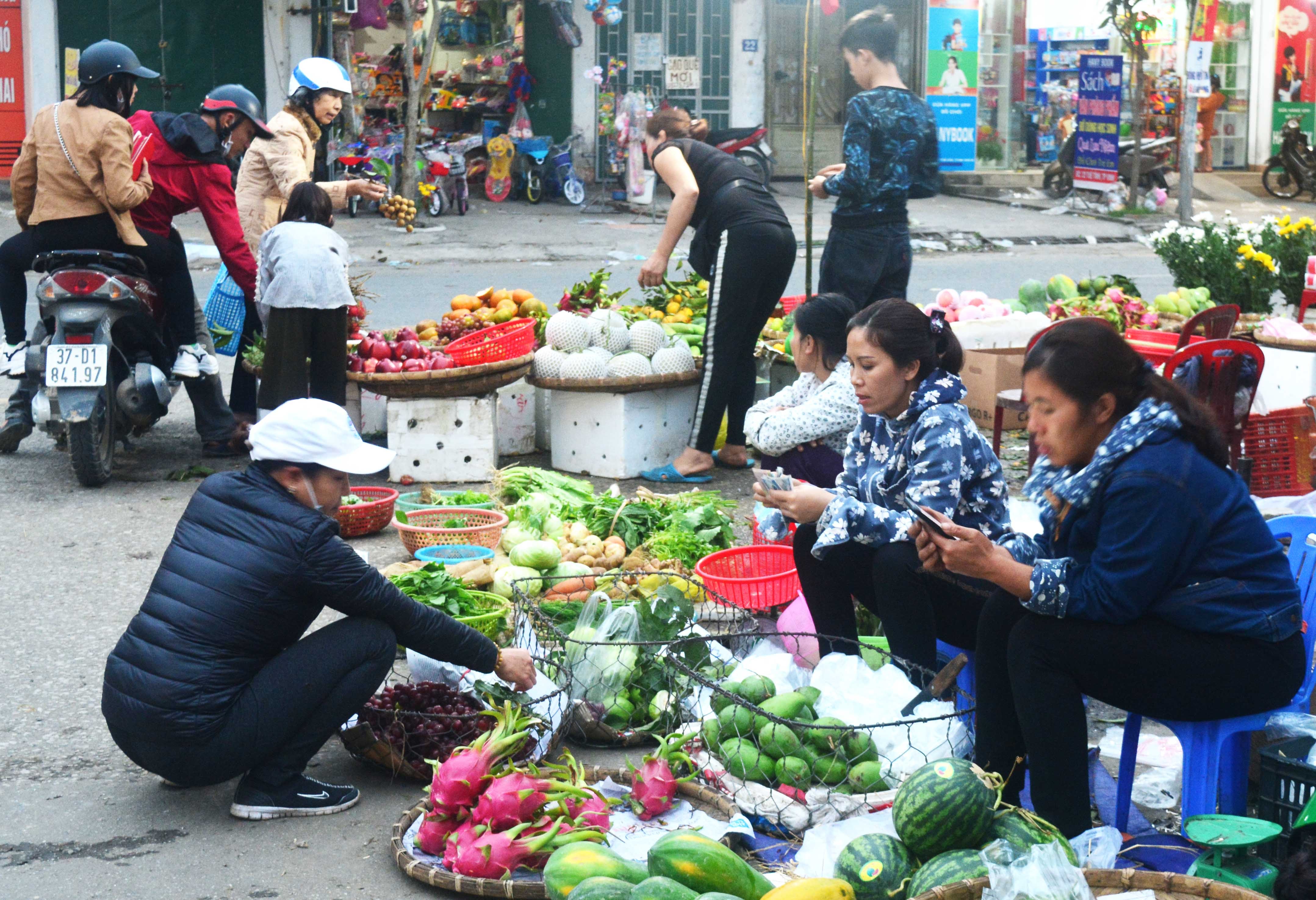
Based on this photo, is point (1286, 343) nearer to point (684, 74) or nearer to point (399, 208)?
point (399, 208)

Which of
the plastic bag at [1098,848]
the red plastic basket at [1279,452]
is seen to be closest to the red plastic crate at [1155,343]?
the red plastic basket at [1279,452]

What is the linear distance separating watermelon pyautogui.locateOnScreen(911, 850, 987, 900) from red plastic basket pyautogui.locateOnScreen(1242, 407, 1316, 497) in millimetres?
3880

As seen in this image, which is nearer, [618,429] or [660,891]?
[660,891]

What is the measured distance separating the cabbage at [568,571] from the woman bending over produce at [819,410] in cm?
79

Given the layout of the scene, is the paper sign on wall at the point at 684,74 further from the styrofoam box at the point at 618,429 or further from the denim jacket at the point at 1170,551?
the denim jacket at the point at 1170,551

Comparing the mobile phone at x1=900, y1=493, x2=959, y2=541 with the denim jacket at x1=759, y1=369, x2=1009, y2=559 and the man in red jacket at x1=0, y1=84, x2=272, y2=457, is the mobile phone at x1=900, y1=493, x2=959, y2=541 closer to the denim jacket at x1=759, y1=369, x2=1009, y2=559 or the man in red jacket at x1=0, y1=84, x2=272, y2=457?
the denim jacket at x1=759, y1=369, x2=1009, y2=559

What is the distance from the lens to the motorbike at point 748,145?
17.0 metres

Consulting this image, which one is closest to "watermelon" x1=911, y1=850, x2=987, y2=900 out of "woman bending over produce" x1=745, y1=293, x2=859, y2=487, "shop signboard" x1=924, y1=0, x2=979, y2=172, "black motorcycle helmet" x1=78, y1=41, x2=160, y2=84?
"woman bending over produce" x1=745, y1=293, x2=859, y2=487

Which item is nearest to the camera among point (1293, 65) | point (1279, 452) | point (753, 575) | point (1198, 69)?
point (753, 575)

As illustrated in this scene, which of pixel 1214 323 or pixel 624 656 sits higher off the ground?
pixel 1214 323

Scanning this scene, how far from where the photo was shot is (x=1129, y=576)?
274cm

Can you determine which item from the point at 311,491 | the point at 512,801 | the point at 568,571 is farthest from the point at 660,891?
the point at 568,571

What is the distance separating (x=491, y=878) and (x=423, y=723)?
689 mm

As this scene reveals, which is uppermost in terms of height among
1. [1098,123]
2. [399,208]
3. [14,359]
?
[1098,123]
